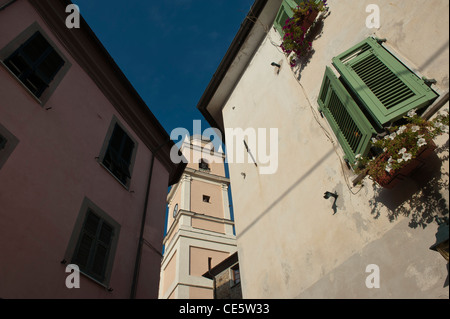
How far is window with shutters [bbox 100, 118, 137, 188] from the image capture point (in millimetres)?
8831

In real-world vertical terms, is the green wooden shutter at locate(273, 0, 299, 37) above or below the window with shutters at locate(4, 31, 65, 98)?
above

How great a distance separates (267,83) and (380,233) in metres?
5.08

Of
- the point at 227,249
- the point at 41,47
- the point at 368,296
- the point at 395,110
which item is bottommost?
the point at 368,296

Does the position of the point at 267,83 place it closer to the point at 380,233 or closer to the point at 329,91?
the point at 329,91

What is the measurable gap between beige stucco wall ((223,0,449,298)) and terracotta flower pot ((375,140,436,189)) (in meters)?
0.17

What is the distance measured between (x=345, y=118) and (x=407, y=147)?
1611mm

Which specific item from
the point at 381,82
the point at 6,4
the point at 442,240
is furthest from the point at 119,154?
the point at 442,240

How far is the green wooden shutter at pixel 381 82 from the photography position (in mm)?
4523

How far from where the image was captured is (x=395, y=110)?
4570mm

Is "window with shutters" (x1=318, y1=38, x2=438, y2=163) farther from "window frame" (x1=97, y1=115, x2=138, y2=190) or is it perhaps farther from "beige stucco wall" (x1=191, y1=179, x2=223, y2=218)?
"beige stucco wall" (x1=191, y1=179, x2=223, y2=218)

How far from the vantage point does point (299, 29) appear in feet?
23.9

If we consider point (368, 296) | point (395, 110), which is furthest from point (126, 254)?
point (395, 110)

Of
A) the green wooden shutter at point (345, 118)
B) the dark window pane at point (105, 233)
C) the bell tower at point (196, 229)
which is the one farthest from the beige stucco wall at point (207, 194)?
the green wooden shutter at point (345, 118)

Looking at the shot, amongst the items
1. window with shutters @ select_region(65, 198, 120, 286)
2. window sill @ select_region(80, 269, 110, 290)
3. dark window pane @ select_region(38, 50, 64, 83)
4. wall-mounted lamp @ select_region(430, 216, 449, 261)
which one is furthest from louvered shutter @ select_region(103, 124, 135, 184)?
wall-mounted lamp @ select_region(430, 216, 449, 261)
